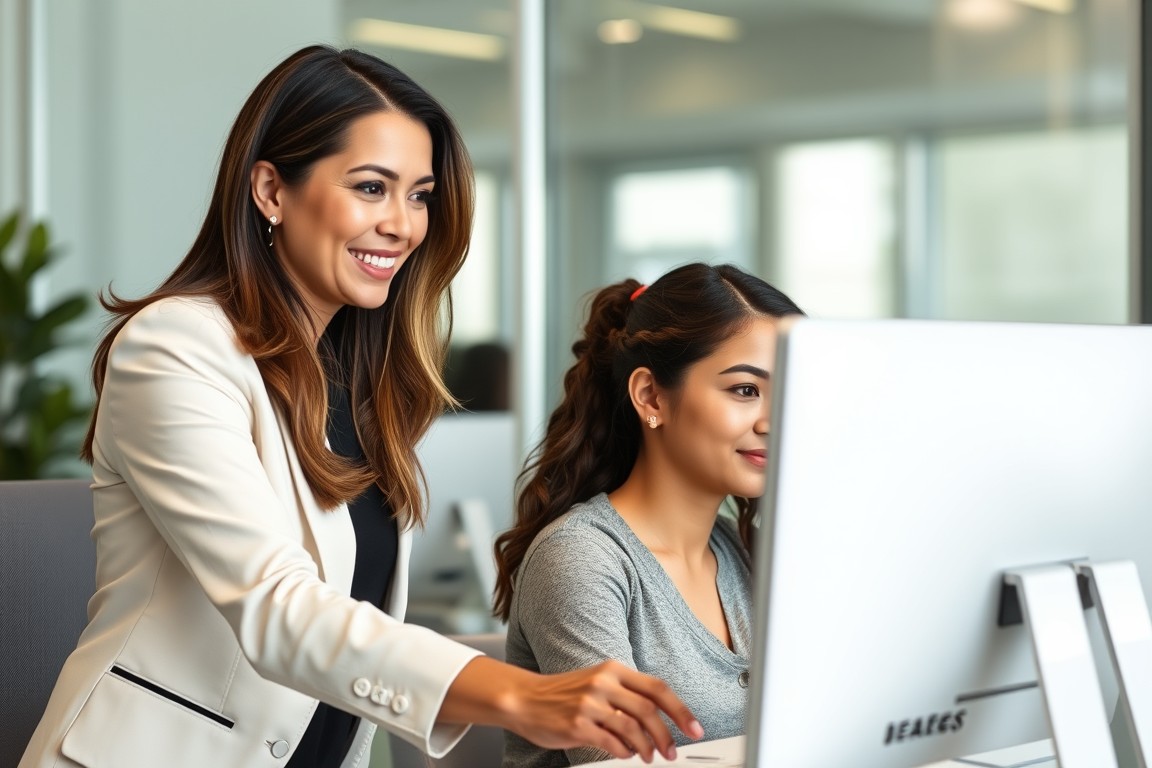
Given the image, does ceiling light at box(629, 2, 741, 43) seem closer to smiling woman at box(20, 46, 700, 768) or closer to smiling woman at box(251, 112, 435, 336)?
smiling woman at box(20, 46, 700, 768)

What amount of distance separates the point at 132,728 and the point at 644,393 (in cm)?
77

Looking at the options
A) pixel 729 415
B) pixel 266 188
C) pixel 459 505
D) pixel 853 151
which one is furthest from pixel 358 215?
pixel 853 151

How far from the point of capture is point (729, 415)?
5.71 ft

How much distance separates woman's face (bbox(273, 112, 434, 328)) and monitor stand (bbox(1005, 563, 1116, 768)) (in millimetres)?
842

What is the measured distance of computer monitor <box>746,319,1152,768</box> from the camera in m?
0.93

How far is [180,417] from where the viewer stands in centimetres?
133

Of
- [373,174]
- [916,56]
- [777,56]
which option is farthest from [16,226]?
[373,174]

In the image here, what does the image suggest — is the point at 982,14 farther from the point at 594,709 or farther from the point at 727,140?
the point at 594,709

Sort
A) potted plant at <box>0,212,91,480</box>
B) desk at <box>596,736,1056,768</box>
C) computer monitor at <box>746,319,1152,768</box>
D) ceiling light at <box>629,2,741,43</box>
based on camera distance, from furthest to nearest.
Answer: potted plant at <box>0,212,91,480</box> < ceiling light at <box>629,2,741,43</box> < desk at <box>596,736,1056,768</box> < computer monitor at <box>746,319,1152,768</box>

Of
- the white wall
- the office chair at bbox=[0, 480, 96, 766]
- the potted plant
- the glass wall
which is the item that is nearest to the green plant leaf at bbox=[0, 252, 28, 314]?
the potted plant

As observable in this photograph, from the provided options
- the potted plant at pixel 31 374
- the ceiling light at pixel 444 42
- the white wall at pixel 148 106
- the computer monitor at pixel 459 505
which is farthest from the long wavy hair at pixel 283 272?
the potted plant at pixel 31 374

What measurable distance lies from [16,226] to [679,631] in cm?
350

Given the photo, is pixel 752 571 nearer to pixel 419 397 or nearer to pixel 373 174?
pixel 419 397

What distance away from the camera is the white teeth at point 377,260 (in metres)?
1.60
